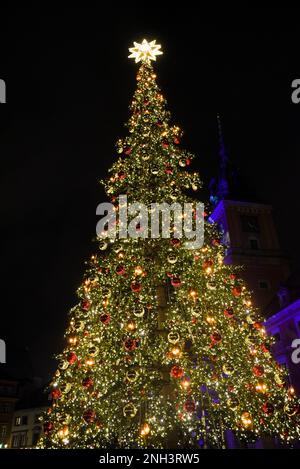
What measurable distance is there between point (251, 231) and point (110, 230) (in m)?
26.9

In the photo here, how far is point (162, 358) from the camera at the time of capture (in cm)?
867

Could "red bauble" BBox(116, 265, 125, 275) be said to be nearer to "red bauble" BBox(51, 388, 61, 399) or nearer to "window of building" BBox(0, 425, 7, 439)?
"red bauble" BBox(51, 388, 61, 399)

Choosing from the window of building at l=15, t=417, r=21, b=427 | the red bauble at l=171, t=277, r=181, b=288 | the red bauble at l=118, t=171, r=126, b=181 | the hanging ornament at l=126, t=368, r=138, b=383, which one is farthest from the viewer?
the window of building at l=15, t=417, r=21, b=427

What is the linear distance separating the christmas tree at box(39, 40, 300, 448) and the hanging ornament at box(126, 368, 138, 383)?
0.11ft

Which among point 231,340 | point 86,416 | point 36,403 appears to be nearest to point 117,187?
point 231,340

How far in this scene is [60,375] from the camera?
30.2 feet

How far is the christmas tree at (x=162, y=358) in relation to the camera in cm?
814

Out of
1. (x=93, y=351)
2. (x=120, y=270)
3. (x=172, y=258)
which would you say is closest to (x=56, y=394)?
(x=93, y=351)

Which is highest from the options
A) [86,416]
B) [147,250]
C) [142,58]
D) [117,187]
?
[142,58]

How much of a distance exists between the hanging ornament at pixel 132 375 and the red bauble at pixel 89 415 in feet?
3.56

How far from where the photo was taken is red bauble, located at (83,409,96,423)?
7.87 meters

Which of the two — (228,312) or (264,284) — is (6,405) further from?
(228,312)

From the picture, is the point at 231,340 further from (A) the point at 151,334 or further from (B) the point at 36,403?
(B) the point at 36,403

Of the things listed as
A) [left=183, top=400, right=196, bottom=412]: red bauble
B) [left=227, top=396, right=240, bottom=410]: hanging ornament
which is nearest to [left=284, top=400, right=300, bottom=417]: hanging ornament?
[left=227, top=396, right=240, bottom=410]: hanging ornament
